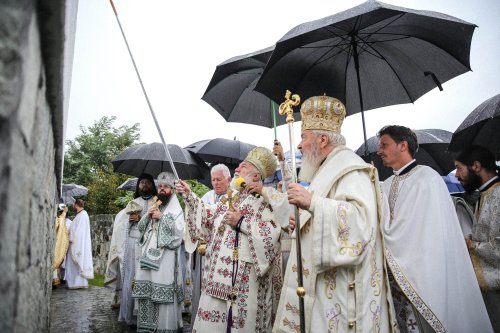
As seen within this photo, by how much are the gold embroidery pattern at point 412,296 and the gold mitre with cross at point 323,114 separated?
43.4 inches

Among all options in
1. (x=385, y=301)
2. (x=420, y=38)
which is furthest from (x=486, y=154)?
(x=385, y=301)

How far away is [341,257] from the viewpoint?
2.26 metres

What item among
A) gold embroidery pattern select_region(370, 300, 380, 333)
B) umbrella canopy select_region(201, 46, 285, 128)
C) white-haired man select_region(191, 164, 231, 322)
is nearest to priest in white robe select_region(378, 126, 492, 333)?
gold embroidery pattern select_region(370, 300, 380, 333)

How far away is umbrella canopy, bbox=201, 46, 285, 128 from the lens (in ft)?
14.0

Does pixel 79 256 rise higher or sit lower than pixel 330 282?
lower

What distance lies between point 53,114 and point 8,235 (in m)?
0.90

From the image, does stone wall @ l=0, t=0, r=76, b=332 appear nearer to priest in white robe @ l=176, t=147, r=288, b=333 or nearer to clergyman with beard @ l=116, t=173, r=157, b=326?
priest in white robe @ l=176, t=147, r=288, b=333

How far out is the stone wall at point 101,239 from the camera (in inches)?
607

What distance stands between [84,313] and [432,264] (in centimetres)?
712

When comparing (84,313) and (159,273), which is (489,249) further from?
(84,313)

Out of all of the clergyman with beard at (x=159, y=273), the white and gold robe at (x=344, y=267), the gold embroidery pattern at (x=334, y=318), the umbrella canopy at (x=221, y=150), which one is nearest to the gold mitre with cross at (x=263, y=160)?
the white and gold robe at (x=344, y=267)

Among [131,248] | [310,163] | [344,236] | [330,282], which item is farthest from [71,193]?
[344,236]

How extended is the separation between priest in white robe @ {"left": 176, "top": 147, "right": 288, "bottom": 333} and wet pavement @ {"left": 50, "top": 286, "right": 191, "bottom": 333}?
9.76 feet

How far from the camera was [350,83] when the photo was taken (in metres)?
3.79
